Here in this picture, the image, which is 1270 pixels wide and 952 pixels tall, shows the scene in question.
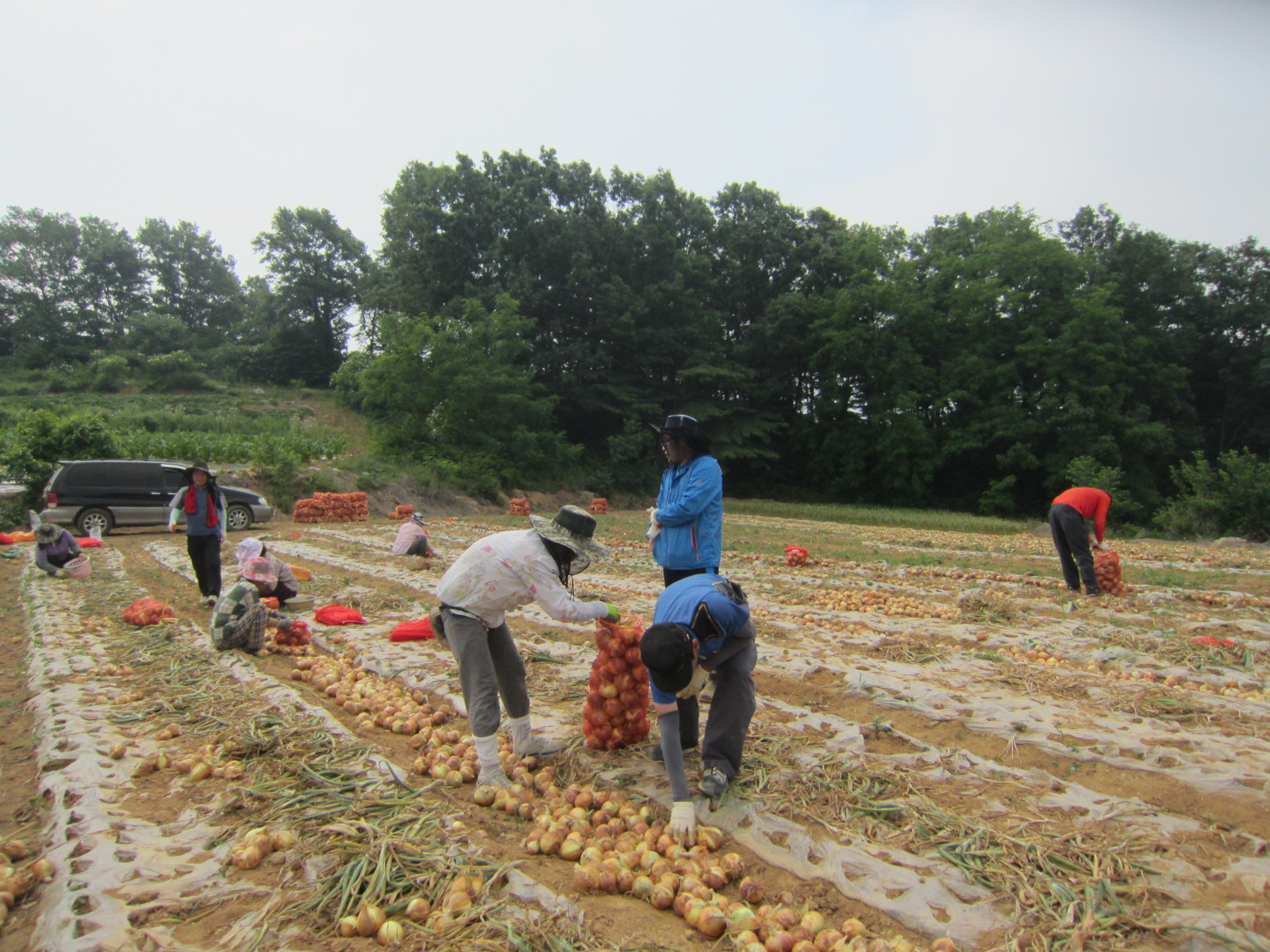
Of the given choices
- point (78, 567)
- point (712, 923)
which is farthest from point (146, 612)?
point (712, 923)

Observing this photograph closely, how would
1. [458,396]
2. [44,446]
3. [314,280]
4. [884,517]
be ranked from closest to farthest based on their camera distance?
[44,446] → [884,517] → [458,396] → [314,280]

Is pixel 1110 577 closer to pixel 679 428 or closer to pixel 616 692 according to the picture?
pixel 679 428

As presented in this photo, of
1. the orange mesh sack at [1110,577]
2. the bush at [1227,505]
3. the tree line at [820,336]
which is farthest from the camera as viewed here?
the tree line at [820,336]

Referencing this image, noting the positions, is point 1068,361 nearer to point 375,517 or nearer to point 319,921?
point 375,517

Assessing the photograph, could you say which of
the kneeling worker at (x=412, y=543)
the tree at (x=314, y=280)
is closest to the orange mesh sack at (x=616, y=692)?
the kneeling worker at (x=412, y=543)

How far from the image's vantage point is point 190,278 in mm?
68062

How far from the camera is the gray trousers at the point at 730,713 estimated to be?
3.71 meters

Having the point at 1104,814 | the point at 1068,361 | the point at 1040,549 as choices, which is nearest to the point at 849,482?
the point at 1068,361

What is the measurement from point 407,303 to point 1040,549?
118 ft

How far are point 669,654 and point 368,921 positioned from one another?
1614mm

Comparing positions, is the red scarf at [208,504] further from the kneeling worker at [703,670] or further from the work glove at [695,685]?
the work glove at [695,685]

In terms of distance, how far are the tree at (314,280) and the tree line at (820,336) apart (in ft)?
42.9

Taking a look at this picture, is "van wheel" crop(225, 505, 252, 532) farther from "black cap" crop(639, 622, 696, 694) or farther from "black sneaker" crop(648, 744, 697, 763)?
"black cap" crop(639, 622, 696, 694)

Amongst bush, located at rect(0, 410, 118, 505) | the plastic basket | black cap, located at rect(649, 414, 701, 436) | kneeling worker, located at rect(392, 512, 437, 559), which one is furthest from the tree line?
black cap, located at rect(649, 414, 701, 436)
